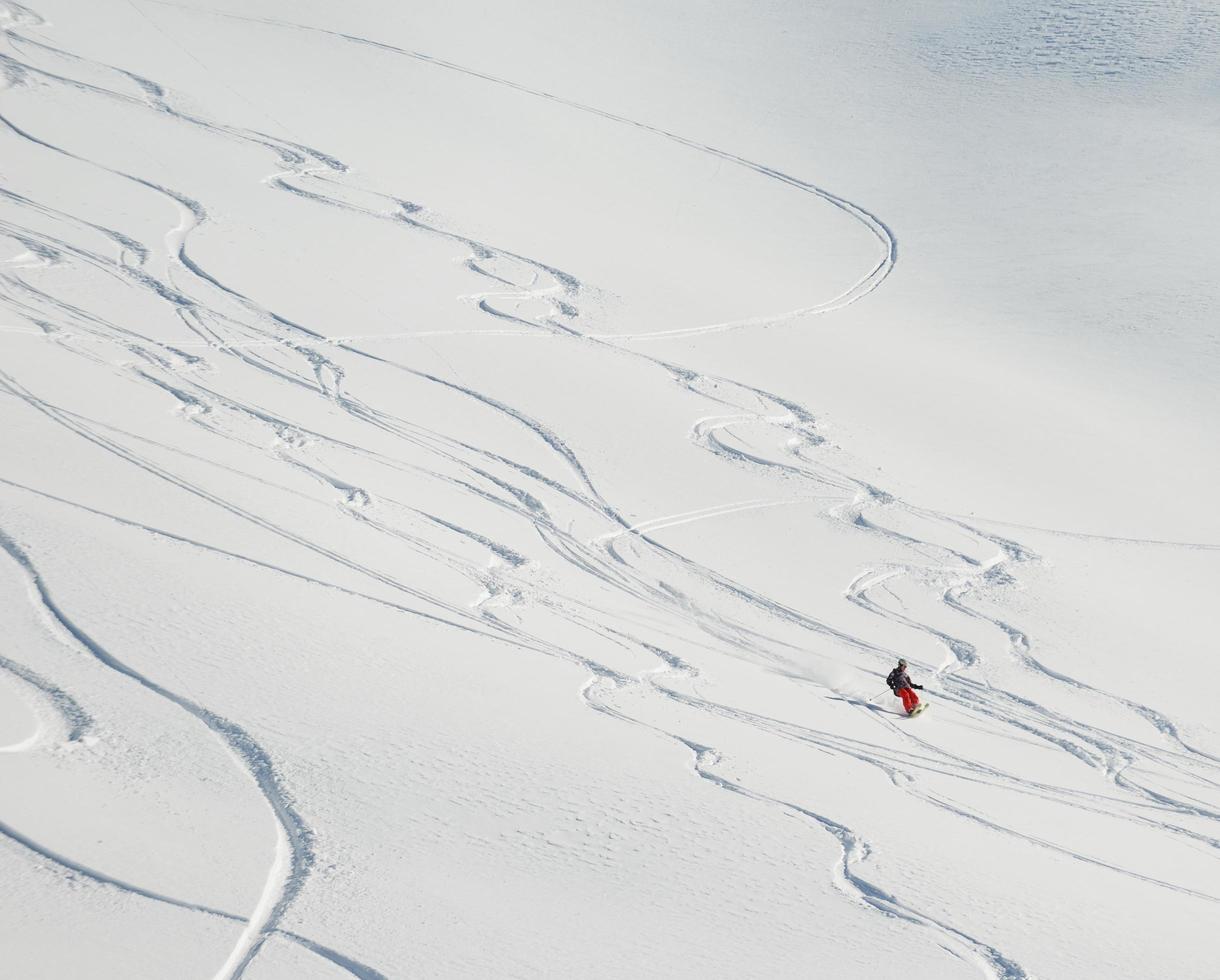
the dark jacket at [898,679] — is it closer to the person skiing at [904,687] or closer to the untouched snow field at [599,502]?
the person skiing at [904,687]

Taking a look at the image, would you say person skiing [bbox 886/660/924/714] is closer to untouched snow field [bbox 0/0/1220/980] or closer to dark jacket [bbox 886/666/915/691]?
dark jacket [bbox 886/666/915/691]

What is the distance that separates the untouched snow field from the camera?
5781 mm

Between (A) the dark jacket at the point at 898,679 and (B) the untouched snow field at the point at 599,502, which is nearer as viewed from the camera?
(B) the untouched snow field at the point at 599,502

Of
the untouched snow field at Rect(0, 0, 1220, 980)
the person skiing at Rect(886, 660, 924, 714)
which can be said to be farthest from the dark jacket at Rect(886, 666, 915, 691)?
the untouched snow field at Rect(0, 0, 1220, 980)

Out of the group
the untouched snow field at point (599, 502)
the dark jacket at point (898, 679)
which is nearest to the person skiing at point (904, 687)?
the dark jacket at point (898, 679)

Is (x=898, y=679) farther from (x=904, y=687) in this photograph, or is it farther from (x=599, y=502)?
(x=599, y=502)

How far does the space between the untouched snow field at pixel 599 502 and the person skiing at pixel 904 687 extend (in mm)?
156

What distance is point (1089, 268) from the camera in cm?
1822

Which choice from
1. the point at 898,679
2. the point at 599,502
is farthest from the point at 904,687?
the point at 599,502

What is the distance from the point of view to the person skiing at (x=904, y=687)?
8.84 meters

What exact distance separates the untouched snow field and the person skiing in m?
0.16

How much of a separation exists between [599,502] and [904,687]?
367cm

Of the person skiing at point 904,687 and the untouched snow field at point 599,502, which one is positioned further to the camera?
the person skiing at point 904,687

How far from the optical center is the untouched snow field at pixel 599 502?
5.78m
